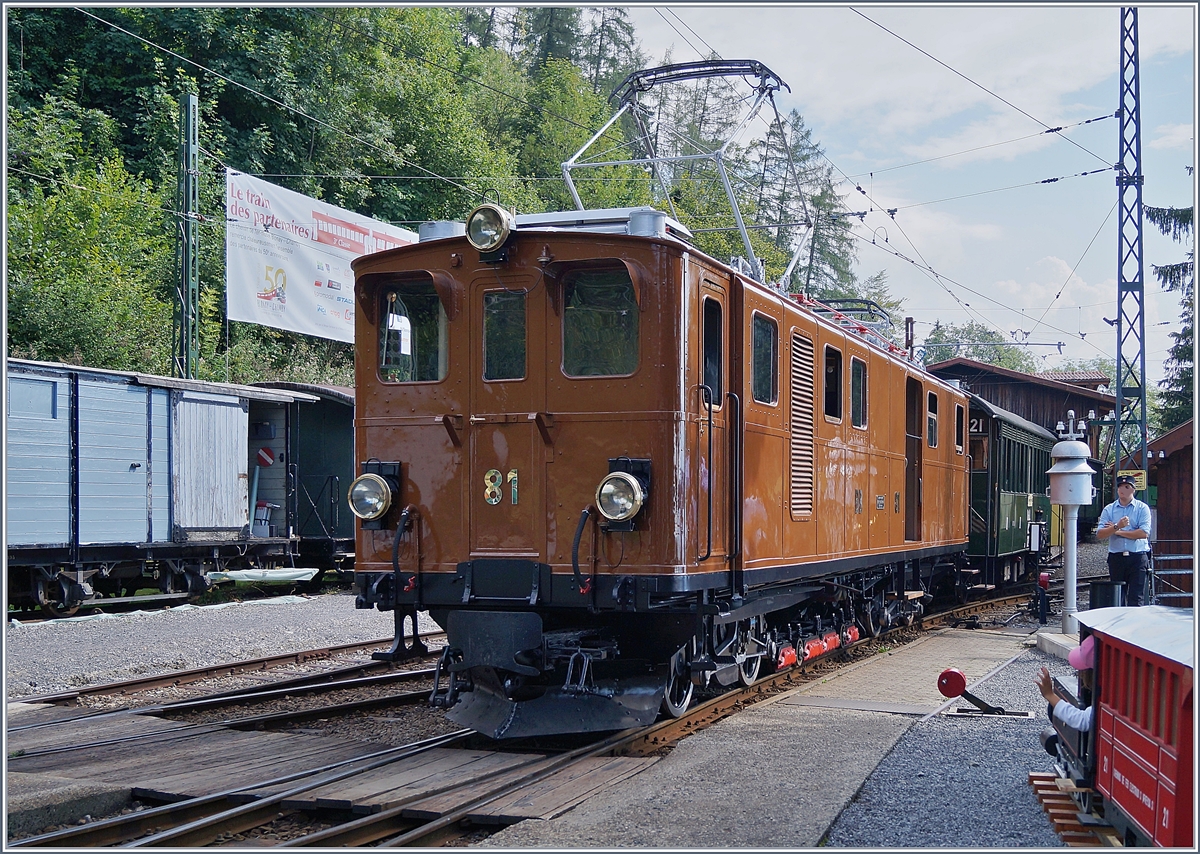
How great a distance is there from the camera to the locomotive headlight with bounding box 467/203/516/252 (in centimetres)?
689

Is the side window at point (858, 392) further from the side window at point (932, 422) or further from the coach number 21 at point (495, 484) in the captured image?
the coach number 21 at point (495, 484)

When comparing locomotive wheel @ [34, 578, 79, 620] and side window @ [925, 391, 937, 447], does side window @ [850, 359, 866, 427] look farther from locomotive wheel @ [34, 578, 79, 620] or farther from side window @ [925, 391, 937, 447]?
locomotive wheel @ [34, 578, 79, 620]

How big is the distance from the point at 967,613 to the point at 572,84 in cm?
3254

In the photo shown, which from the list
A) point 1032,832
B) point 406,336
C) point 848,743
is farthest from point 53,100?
point 1032,832

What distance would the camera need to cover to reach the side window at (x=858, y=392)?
32.8 ft

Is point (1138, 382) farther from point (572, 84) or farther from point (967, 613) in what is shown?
point (572, 84)

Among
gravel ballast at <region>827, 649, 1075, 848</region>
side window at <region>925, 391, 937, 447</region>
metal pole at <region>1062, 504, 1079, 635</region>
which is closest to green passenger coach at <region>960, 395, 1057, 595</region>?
metal pole at <region>1062, 504, 1079, 635</region>

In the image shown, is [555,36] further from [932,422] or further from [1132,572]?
[1132,572]

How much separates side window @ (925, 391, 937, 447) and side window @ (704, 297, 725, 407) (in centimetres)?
673

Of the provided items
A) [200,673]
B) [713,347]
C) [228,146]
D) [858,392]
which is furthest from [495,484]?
[228,146]

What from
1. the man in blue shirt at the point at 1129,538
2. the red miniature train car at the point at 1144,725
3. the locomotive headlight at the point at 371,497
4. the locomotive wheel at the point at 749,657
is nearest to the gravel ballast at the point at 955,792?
the red miniature train car at the point at 1144,725

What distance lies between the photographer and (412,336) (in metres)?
7.46

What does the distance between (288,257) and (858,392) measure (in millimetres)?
13836

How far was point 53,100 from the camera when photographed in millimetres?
23750
